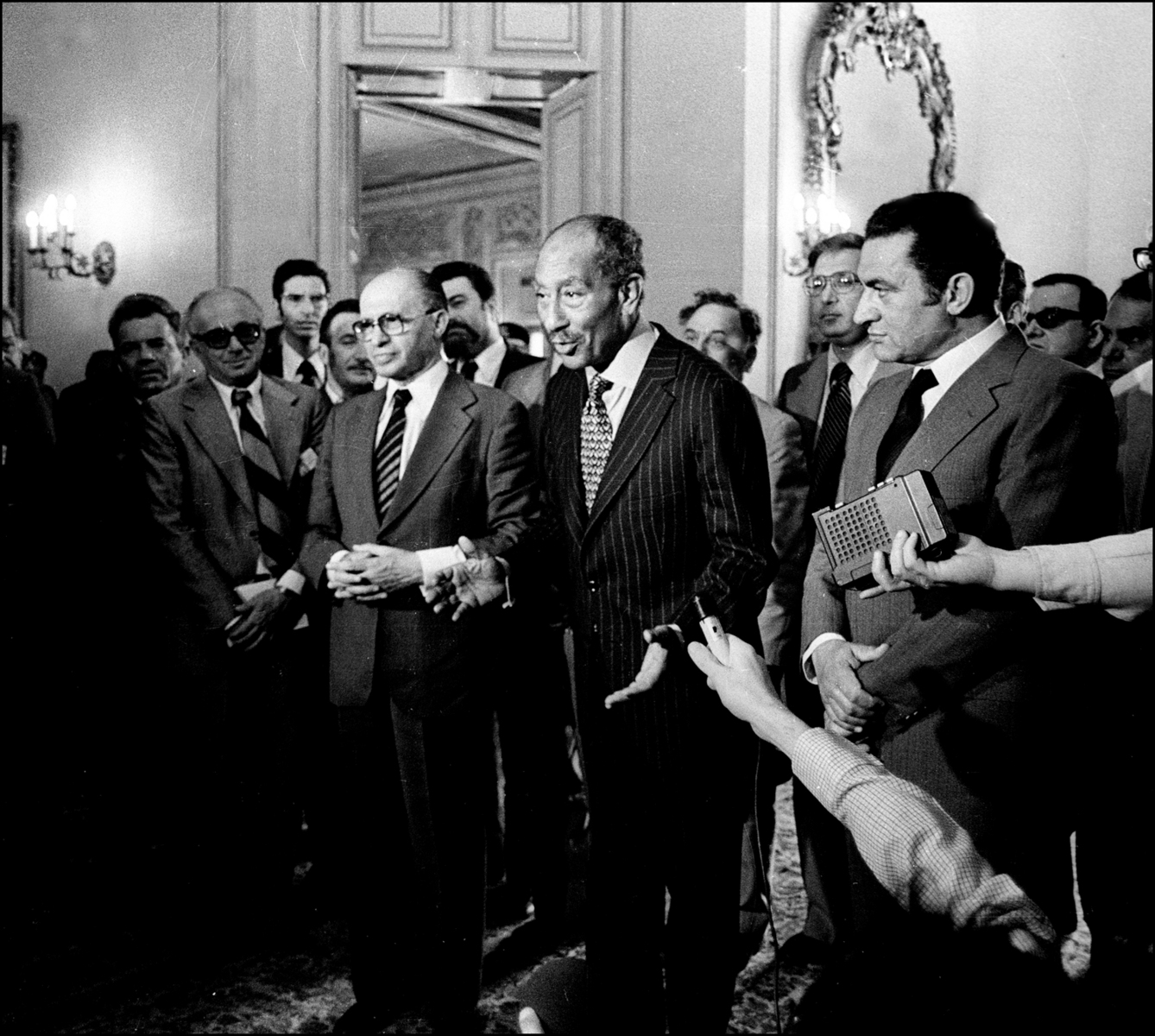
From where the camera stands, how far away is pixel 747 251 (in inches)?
220

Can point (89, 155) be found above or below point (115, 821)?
above

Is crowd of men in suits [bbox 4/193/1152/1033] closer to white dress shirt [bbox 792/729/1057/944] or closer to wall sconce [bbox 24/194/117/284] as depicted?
white dress shirt [bbox 792/729/1057/944]

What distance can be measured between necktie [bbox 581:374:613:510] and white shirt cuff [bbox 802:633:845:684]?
46 centimetres

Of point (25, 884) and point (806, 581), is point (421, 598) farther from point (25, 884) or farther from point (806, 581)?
point (25, 884)

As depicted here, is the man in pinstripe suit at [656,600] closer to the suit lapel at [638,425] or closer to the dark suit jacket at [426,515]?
the suit lapel at [638,425]

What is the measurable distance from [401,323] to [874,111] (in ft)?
13.7

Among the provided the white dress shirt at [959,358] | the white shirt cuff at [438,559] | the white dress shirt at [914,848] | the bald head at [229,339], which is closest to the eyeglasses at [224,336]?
the bald head at [229,339]

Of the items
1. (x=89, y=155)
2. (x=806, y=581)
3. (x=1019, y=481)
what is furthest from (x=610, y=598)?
(x=89, y=155)

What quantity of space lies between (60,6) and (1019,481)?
546 cm

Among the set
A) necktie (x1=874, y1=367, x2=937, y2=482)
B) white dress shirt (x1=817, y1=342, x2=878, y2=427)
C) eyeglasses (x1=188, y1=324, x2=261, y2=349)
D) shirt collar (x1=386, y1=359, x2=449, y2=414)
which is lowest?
necktie (x1=874, y1=367, x2=937, y2=482)

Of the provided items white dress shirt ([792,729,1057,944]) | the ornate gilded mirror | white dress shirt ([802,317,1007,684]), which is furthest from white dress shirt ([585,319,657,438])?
the ornate gilded mirror

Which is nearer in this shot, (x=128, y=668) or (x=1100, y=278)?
(x=1100, y=278)

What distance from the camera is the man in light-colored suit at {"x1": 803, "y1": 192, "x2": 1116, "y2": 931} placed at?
1719 mm

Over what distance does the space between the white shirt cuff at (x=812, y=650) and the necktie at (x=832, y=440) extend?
0.60 meters
